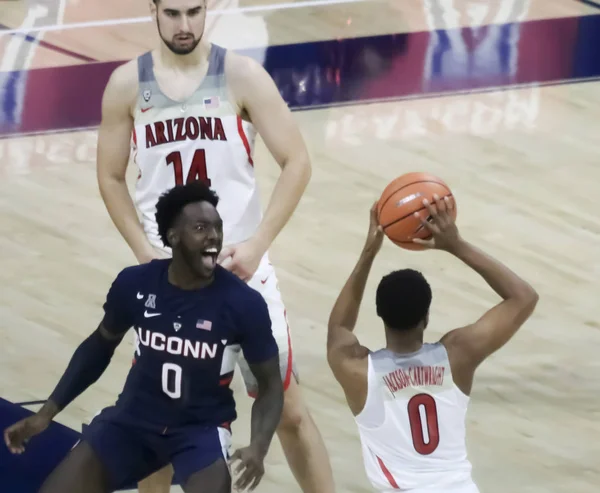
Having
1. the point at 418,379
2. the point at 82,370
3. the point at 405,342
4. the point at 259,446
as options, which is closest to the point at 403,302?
the point at 405,342

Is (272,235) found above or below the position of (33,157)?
above

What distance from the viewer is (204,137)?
434 centimetres

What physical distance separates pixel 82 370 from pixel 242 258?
0.62 meters

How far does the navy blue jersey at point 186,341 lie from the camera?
12.9 ft

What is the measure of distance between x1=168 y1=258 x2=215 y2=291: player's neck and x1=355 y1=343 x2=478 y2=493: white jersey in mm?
561

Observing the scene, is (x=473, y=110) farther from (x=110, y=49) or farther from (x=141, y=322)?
(x=141, y=322)

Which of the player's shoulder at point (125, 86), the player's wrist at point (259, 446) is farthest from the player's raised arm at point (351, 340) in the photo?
the player's shoulder at point (125, 86)

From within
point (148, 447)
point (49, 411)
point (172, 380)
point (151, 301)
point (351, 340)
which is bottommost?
point (148, 447)

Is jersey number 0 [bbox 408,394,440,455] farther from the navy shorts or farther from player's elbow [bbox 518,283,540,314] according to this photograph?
the navy shorts

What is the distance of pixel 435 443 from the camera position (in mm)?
3812

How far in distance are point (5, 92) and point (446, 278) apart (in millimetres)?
3364

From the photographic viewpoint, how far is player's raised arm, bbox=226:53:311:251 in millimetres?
4352

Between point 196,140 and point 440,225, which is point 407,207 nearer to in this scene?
point 440,225

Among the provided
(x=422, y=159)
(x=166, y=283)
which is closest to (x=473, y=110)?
(x=422, y=159)
